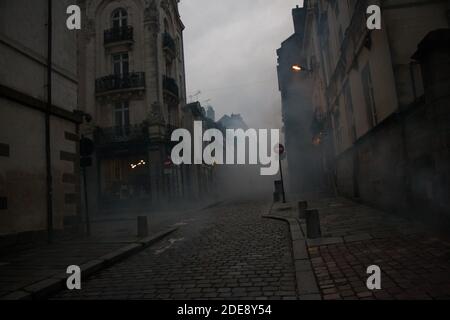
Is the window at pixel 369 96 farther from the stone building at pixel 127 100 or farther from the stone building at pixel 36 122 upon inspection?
the stone building at pixel 127 100

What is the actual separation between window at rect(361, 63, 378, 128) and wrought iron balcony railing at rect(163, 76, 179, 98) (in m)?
15.7

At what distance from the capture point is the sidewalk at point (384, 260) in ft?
11.3

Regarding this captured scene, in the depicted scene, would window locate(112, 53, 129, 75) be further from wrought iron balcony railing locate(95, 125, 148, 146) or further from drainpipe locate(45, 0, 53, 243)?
drainpipe locate(45, 0, 53, 243)

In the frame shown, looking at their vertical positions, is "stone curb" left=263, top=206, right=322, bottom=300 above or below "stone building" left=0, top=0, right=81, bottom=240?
below

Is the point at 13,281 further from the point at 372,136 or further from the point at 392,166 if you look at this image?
the point at 372,136

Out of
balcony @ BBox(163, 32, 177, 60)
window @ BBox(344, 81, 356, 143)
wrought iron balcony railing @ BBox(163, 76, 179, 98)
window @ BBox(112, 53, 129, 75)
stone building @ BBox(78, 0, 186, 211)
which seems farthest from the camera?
balcony @ BBox(163, 32, 177, 60)

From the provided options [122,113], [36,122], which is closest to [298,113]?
[122,113]

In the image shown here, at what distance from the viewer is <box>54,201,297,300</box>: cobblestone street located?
13.2 feet

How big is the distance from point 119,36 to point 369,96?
1819 cm

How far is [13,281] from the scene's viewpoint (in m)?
4.62

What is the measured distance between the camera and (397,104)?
7320 millimetres

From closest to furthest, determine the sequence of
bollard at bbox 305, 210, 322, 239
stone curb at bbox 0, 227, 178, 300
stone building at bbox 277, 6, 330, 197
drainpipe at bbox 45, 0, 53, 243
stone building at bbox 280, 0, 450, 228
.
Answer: stone curb at bbox 0, 227, 178, 300 → stone building at bbox 280, 0, 450, 228 → bollard at bbox 305, 210, 322, 239 → drainpipe at bbox 45, 0, 53, 243 → stone building at bbox 277, 6, 330, 197

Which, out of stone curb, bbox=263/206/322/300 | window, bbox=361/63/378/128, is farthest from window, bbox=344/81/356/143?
stone curb, bbox=263/206/322/300
